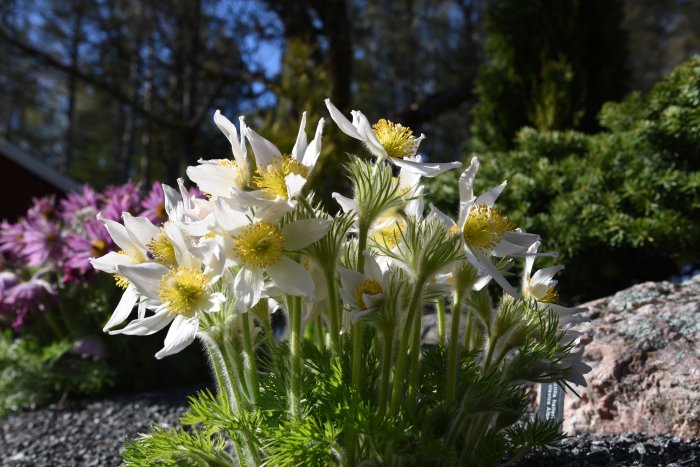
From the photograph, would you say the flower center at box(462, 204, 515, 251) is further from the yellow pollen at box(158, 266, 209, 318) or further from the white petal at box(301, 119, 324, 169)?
the yellow pollen at box(158, 266, 209, 318)

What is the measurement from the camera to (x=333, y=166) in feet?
23.7

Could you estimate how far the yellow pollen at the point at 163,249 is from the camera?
5.50 ft

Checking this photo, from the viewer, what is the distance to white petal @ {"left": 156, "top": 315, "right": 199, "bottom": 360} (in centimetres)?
157

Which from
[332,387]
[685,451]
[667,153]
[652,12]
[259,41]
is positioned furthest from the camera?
[652,12]

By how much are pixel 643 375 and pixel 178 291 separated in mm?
1974

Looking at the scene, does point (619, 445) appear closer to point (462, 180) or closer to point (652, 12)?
point (462, 180)

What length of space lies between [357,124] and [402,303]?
→ 1.48ft

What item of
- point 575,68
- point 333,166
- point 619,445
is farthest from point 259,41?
point 619,445

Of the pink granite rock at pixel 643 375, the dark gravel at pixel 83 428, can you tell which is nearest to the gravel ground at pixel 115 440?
the dark gravel at pixel 83 428

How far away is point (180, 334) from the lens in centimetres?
159

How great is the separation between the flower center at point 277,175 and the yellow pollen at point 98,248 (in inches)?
113

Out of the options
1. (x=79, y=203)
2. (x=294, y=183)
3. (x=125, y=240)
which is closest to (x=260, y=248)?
(x=294, y=183)

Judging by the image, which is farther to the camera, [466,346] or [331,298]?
[466,346]

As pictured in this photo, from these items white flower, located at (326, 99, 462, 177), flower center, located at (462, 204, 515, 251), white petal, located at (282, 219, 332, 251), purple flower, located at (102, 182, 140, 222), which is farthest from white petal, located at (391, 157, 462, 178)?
purple flower, located at (102, 182, 140, 222)
